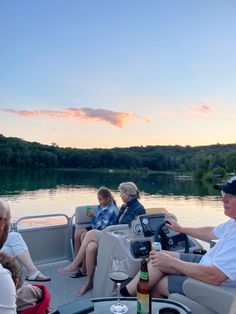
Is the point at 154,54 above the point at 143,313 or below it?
above

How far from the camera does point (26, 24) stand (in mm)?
11898

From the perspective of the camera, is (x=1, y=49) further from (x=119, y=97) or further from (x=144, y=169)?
(x=144, y=169)

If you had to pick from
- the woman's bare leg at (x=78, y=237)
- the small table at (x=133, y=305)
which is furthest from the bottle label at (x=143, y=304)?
the woman's bare leg at (x=78, y=237)

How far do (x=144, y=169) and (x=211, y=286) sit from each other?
34.8 m

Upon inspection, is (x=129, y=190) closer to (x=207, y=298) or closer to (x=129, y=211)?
(x=129, y=211)

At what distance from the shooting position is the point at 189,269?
206cm

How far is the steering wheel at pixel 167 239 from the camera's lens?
2.77 m

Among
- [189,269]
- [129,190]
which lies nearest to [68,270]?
[129,190]

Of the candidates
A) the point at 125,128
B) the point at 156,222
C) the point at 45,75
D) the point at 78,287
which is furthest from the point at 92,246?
the point at 125,128

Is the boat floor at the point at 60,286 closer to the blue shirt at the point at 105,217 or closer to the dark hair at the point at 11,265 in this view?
the blue shirt at the point at 105,217

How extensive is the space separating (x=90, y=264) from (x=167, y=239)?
0.93 meters

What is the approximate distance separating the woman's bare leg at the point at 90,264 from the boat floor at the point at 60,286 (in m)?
0.05

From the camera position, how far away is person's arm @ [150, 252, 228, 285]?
6.36ft

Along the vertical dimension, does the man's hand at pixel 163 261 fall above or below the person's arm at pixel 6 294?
below
